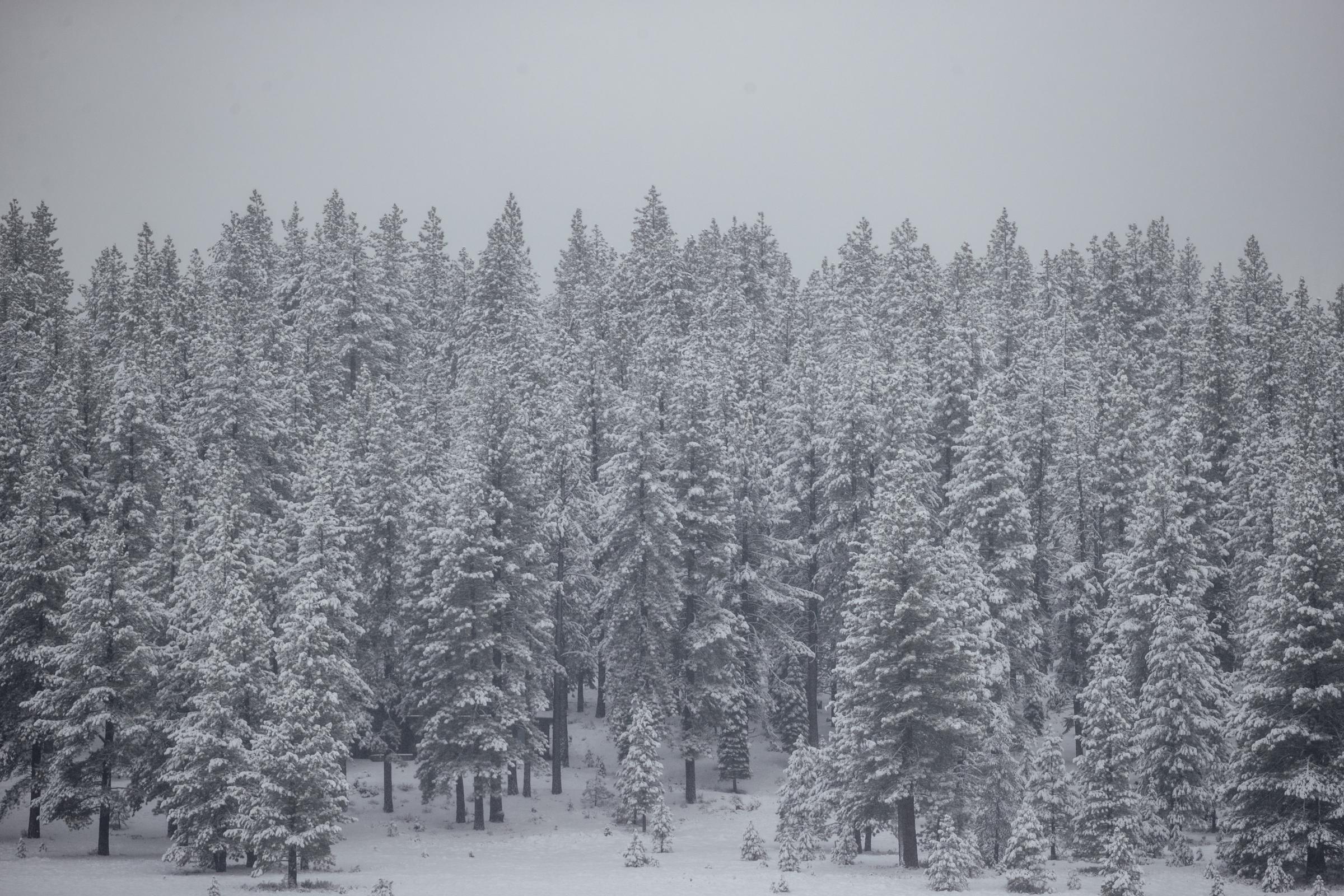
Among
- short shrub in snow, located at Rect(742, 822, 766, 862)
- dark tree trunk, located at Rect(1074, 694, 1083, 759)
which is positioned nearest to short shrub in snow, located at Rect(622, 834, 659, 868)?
short shrub in snow, located at Rect(742, 822, 766, 862)

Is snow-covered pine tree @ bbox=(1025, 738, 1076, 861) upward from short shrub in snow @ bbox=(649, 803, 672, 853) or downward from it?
upward

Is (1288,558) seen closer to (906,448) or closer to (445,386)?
(906,448)

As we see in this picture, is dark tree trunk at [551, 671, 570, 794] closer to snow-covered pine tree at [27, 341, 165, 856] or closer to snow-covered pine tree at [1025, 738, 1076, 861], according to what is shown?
snow-covered pine tree at [27, 341, 165, 856]

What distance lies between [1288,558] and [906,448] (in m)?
14.9

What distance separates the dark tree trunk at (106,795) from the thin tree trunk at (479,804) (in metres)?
12.1

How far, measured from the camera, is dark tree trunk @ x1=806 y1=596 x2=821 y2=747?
48.6 metres

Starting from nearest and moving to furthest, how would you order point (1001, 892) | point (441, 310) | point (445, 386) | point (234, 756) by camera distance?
point (1001, 892) < point (234, 756) < point (445, 386) < point (441, 310)

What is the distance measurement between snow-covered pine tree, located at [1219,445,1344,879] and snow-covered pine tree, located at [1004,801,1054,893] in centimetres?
640

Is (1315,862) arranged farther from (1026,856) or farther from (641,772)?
(641,772)

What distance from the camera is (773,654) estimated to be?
49281mm

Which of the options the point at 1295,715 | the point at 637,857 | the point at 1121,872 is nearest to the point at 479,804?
the point at 637,857

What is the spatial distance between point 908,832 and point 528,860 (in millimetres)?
12458

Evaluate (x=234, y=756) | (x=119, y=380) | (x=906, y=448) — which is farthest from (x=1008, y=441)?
(x=119, y=380)

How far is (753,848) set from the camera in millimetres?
36312
